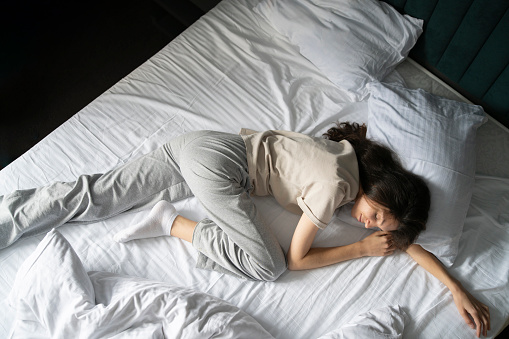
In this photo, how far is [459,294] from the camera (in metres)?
1.20

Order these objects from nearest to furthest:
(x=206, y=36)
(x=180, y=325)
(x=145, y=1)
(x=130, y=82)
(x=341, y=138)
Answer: (x=180, y=325)
(x=341, y=138)
(x=130, y=82)
(x=206, y=36)
(x=145, y=1)

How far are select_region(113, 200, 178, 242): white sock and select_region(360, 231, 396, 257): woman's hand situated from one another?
578mm

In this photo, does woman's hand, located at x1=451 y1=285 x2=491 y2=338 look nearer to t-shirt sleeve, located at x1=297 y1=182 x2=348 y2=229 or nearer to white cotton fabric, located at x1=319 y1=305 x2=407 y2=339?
white cotton fabric, located at x1=319 y1=305 x2=407 y2=339

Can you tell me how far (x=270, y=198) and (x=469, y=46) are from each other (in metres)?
0.91

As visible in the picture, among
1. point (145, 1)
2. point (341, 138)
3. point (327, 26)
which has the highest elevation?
point (327, 26)

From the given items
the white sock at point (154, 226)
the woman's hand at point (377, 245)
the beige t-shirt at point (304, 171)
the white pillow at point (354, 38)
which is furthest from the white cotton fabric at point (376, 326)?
the white pillow at point (354, 38)

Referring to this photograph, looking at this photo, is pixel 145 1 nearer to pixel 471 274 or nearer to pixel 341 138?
pixel 341 138

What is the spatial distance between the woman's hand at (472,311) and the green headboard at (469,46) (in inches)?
28.7

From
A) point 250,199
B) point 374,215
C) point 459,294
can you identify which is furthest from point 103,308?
point 459,294

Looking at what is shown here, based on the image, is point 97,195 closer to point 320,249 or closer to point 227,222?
point 227,222

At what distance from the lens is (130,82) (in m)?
1.56

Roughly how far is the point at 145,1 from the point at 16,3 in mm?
665

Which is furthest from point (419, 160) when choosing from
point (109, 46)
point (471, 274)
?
point (109, 46)

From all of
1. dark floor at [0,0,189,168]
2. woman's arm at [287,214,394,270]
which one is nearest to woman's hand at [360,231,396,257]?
woman's arm at [287,214,394,270]
